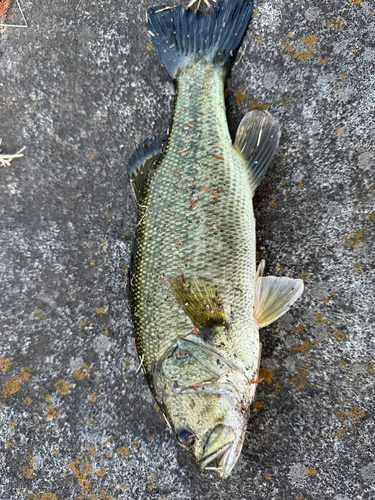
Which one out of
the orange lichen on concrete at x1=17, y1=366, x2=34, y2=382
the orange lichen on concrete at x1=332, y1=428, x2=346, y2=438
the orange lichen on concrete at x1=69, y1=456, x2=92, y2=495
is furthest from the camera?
the orange lichen on concrete at x1=17, y1=366, x2=34, y2=382

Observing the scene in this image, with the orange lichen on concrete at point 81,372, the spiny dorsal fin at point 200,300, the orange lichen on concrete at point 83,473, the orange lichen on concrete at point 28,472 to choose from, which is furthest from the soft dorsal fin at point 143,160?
the orange lichen on concrete at point 28,472

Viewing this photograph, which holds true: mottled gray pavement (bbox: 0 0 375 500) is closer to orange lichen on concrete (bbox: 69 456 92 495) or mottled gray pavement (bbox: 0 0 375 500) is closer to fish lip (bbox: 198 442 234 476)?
orange lichen on concrete (bbox: 69 456 92 495)

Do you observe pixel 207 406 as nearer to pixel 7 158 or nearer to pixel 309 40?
pixel 7 158

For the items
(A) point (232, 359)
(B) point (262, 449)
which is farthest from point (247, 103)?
(B) point (262, 449)

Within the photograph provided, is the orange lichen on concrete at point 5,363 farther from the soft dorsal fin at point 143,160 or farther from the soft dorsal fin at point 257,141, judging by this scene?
the soft dorsal fin at point 257,141

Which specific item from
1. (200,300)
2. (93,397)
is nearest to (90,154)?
(200,300)

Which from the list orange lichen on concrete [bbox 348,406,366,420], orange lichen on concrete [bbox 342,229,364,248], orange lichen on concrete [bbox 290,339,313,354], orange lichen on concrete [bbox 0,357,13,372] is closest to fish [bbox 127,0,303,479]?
orange lichen on concrete [bbox 290,339,313,354]
